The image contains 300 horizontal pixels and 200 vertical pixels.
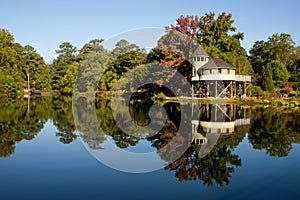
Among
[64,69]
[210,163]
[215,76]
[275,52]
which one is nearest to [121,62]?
[64,69]

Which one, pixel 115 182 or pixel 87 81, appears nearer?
pixel 115 182

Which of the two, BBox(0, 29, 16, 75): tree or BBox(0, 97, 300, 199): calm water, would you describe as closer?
BBox(0, 97, 300, 199): calm water

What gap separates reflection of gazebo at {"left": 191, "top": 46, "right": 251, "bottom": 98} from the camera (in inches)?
1452

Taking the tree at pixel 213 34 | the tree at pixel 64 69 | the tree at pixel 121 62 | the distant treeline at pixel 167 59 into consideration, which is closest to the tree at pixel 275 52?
the distant treeline at pixel 167 59

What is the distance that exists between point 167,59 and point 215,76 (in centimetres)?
731

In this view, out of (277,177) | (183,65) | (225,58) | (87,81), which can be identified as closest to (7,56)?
(87,81)

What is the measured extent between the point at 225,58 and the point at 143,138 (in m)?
29.8

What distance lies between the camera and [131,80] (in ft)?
172

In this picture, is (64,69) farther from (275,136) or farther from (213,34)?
(275,136)

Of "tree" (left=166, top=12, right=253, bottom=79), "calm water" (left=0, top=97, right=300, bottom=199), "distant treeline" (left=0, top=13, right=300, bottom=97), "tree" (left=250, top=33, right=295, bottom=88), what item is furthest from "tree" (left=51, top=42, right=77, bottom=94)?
"calm water" (left=0, top=97, right=300, bottom=199)

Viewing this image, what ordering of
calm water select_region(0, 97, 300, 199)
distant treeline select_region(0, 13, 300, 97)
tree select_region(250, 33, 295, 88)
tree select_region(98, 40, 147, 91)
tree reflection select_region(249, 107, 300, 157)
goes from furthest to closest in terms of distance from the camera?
tree select_region(250, 33, 295, 88) < tree select_region(98, 40, 147, 91) < distant treeline select_region(0, 13, 300, 97) < tree reflection select_region(249, 107, 300, 157) < calm water select_region(0, 97, 300, 199)

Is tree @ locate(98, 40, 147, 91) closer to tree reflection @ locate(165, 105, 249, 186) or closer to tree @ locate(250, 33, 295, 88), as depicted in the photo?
tree @ locate(250, 33, 295, 88)

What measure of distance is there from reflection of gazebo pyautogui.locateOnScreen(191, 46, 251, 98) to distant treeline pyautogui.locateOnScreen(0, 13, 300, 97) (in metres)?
1.37

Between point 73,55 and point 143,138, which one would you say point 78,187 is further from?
point 73,55
